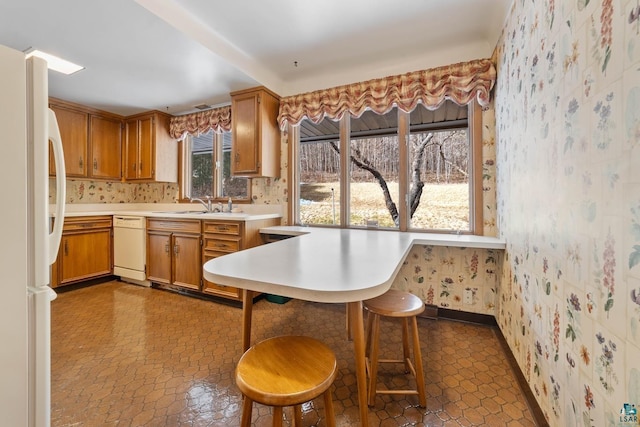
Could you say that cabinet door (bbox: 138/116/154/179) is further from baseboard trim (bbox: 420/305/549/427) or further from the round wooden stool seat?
baseboard trim (bbox: 420/305/549/427)

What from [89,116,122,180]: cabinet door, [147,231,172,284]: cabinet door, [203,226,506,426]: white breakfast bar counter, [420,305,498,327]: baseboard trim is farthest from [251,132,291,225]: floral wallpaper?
[89,116,122,180]: cabinet door

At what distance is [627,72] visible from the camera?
733mm

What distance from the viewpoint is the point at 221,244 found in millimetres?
2807

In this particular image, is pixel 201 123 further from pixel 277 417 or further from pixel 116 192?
pixel 277 417

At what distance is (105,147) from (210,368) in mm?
3570

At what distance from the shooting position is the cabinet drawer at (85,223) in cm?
312

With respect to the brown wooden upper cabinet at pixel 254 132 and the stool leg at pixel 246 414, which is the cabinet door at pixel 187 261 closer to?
the brown wooden upper cabinet at pixel 254 132

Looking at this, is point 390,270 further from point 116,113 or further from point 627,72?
point 116,113

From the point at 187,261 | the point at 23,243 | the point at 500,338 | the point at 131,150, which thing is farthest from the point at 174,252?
the point at 500,338

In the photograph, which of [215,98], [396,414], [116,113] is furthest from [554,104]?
[116,113]

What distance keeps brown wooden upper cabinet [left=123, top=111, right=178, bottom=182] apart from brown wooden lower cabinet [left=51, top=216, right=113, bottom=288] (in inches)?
30.7

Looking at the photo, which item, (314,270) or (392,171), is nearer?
(314,270)

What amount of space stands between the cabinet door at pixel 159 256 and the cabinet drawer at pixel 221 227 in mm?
582

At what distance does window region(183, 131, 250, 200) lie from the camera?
12.0 ft
